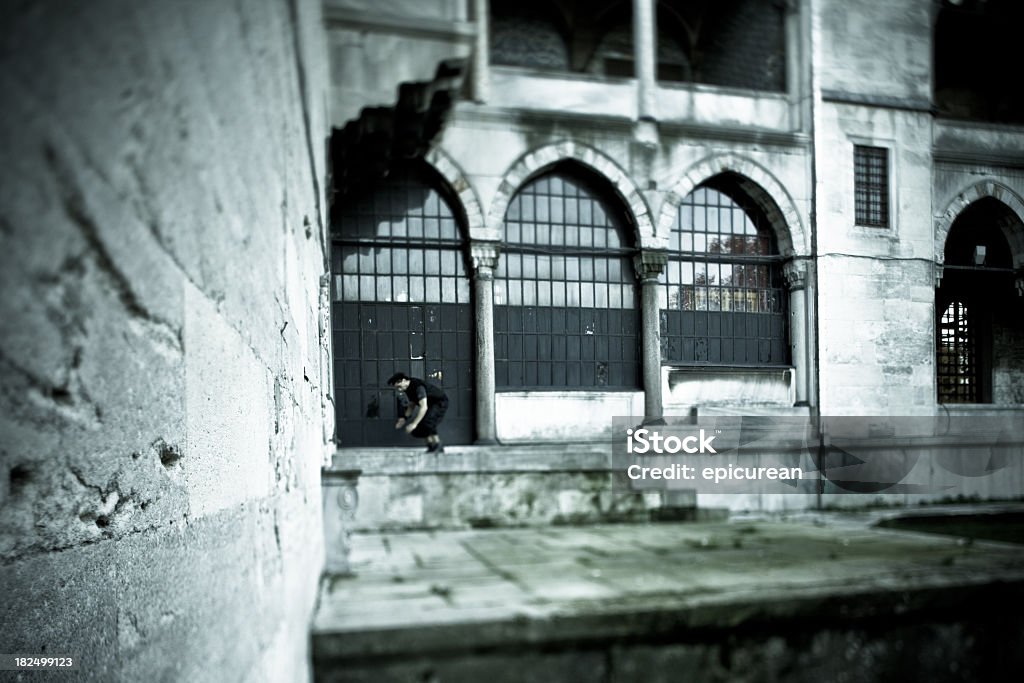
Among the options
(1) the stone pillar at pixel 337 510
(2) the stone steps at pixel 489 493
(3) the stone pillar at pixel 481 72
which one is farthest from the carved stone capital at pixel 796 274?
(1) the stone pillar at pixel 337 510

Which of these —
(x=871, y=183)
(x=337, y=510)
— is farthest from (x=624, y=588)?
(x=871, y=183)

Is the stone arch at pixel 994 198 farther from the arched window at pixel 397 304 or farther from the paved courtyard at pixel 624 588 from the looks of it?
the paved courtyard at pixel 624 588

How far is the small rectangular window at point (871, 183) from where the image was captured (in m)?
12.6

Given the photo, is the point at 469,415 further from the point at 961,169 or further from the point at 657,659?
the point at 961,169

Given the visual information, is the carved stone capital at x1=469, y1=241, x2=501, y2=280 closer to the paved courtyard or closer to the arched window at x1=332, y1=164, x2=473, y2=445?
the arched window at x1=332, y1=164, x2=473, y2=445

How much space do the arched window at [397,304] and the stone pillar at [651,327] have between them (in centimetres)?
309

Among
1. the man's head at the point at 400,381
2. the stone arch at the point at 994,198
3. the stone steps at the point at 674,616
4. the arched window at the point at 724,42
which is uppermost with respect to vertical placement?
the arched window at the point at 724,42

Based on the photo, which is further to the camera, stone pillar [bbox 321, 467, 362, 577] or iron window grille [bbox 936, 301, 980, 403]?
iron window grille [bbox 936, 301, 980, 403]

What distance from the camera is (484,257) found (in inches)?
436

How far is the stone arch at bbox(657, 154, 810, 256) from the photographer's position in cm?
1196

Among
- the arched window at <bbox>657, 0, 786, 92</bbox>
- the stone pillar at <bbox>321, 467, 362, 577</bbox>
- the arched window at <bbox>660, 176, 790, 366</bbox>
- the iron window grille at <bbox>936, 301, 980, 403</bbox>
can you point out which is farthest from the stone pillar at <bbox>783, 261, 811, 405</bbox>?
the stone pillar at <bbox>321, 467, 362, 577</bbox>

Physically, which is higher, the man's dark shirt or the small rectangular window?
the small rectangular window

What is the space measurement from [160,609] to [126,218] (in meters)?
0.75

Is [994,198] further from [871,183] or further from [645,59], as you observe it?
[645,59]
